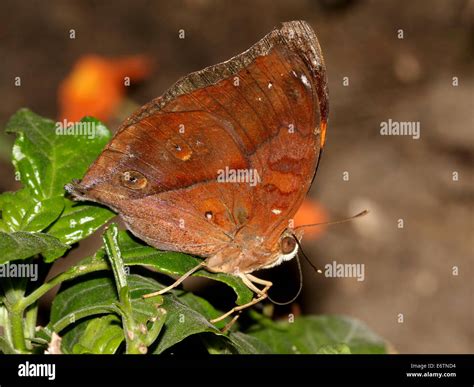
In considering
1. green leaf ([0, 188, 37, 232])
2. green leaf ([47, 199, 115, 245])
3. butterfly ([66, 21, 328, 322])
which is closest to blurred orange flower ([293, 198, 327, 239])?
butterfly ([66, 21, 328, 322])

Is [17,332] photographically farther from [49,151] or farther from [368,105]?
[368,105]

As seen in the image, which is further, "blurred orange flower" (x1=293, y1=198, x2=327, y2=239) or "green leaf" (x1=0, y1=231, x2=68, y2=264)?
"blurred orange flower" (x1=293, y1=198, x2=327, y2=239)

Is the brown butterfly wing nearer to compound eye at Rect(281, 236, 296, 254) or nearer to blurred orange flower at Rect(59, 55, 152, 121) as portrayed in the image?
compound eye at Rect(281, 236, 296, 254)

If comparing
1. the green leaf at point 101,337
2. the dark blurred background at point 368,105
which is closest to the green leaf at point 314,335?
the green leaf at point 101,337

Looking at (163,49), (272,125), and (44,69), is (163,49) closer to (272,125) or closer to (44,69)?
(44,69)

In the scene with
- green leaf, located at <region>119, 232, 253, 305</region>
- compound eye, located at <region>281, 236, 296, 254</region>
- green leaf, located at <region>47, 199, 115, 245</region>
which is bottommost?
green leaf, located at <region>119, 232, 253, 305</region>
